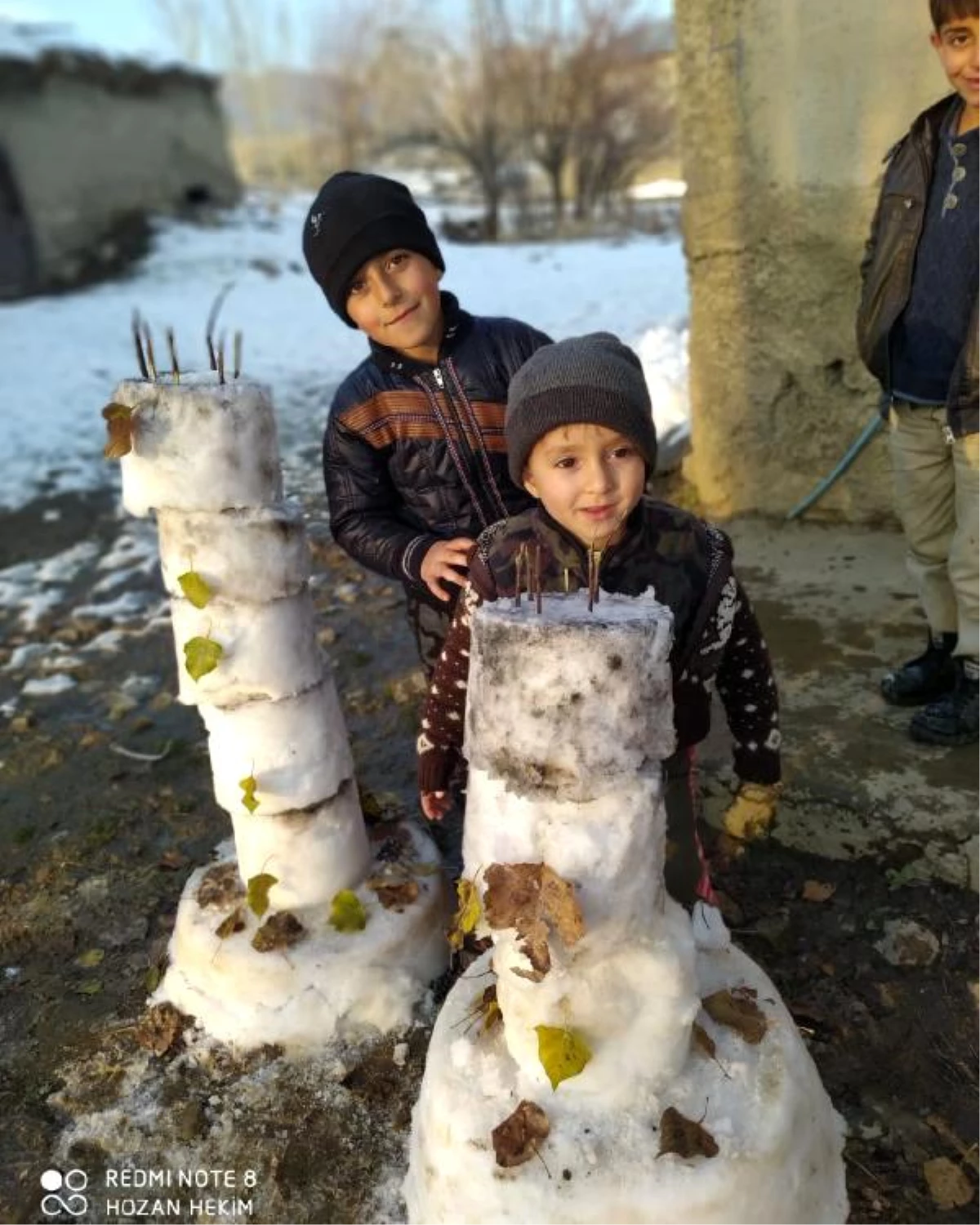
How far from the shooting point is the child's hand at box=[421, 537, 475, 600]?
223cm

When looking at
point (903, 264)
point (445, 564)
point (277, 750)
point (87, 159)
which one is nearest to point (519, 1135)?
point (277, 750)

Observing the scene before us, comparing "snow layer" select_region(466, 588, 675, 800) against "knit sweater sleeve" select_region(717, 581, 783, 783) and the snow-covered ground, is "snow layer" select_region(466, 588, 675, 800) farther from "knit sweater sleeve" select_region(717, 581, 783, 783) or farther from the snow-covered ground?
the snow-covered ground

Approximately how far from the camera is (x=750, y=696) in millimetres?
2076

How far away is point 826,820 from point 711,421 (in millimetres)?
2207

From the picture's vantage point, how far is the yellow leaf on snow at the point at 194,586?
1.96 meters

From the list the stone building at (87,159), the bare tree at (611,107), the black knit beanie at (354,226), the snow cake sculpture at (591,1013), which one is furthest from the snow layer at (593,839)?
the bare tree at (611,107)

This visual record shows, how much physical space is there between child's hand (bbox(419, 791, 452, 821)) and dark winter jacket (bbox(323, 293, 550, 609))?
1.64ft

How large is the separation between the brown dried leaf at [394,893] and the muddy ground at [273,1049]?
26cm

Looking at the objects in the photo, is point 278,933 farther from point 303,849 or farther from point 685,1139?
point 685,1139

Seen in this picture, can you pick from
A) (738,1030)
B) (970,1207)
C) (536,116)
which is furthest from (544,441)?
(536,116)

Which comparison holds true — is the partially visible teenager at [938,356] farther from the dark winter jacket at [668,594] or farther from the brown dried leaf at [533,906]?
the brown dried leaf at [533,906]

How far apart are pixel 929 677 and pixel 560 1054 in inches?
76.6

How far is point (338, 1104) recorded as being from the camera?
6.80 ft

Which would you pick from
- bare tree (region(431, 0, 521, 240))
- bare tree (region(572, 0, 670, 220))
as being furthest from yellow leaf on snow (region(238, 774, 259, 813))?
bare tree (region(572, 0, 670, 220))
